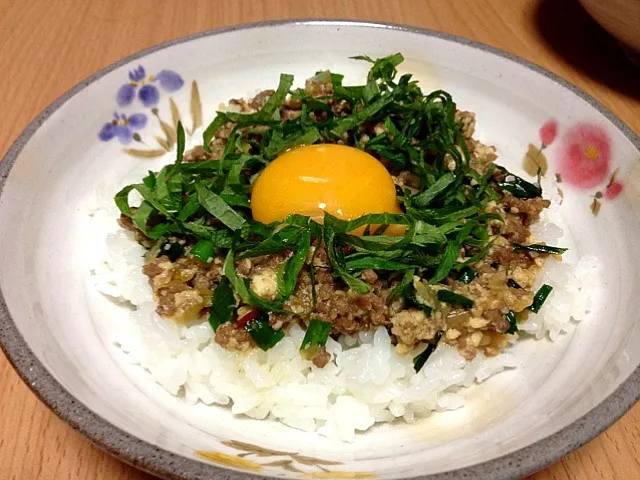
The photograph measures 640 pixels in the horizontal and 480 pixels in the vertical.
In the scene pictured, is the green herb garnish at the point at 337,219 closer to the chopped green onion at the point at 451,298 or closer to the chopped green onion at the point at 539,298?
the chopped green onion at the point at 451,298

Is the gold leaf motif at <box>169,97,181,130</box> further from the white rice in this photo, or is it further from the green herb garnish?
the white rice

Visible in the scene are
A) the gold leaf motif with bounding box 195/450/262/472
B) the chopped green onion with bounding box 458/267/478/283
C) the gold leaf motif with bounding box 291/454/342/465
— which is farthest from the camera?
the chopped green onion with bounding box 458/267/478/283

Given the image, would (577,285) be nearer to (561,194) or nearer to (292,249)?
(561,194)

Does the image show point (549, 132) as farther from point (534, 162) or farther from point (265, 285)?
point (265, 285)

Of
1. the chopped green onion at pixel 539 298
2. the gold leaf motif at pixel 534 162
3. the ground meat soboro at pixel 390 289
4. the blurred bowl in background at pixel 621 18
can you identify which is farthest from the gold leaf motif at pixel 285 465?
the blurred bowl in background at pixel 621 18

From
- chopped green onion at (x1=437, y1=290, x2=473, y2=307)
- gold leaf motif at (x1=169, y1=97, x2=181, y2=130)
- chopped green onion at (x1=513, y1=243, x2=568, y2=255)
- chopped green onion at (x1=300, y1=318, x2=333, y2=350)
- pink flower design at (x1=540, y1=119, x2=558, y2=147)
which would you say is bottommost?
chopped green onion at (x1=300, y1=318, x2=333, y2=350)

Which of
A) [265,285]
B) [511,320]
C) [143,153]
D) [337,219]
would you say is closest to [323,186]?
[337,219]

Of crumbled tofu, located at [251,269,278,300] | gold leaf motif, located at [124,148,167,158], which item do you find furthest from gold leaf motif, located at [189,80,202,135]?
crumbled tofu, located at [251,269,278,300]
